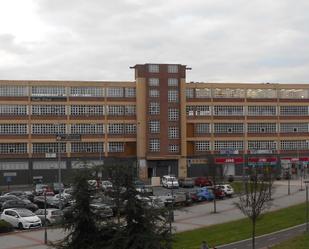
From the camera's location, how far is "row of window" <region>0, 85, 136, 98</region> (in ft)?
299

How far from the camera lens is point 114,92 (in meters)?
95.4

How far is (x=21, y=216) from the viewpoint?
45.4m

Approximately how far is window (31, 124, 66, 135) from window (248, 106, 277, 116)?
31.9m

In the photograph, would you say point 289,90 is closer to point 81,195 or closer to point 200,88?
point 200,88

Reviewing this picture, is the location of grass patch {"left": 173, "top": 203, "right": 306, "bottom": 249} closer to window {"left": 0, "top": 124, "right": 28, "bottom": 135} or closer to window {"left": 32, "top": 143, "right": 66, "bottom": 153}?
window {"left": 32, "top": 143, "right": 66, "bottom": 153}

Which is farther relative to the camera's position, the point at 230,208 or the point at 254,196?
the point at 230,208

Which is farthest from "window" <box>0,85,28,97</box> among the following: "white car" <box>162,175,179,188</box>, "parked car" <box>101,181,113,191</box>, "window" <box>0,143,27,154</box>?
"parked car" <box>101,181,113,191</box>

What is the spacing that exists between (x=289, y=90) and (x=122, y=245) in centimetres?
8840

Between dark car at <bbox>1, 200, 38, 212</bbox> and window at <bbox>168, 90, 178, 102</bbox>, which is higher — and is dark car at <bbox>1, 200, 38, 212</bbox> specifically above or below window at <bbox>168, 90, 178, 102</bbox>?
below

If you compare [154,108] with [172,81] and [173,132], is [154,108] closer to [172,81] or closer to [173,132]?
[173,132]

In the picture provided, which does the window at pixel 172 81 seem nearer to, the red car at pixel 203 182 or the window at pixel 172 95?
the window at pixel 172 95

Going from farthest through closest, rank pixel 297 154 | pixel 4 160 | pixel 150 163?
pixel 297 154 → pixel 150 163 → pixel 4 160

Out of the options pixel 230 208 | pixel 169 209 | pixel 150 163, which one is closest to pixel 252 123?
Result: pixel 150 163

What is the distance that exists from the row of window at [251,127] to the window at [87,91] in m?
17.1
